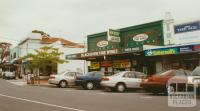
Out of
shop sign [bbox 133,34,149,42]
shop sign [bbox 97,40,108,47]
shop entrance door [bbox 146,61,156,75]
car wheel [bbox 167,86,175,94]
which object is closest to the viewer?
car wheel [bbox 167,86,175,94]

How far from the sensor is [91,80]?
23.4 metres

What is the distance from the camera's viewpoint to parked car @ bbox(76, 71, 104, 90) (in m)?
23.3

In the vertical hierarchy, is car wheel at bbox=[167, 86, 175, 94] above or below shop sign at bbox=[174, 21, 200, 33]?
below

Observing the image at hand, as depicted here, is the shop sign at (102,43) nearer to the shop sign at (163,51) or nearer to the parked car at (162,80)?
the shop sign at (163,51)

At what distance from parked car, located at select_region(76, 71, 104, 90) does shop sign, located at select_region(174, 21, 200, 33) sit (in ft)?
25.7

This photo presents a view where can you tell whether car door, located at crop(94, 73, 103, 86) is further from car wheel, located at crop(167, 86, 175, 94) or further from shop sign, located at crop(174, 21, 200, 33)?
shop sign, located at crop(174, 21, 200, 33)

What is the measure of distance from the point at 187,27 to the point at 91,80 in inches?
350

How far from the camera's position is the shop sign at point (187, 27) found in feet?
82.8

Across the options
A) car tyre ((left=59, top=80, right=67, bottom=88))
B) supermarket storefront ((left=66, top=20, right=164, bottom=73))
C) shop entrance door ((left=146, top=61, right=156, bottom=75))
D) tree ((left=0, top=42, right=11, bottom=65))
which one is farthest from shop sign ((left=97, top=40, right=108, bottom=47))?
tree ((left=0, top=42, right=11, bottom=65))

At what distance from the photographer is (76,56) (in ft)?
107

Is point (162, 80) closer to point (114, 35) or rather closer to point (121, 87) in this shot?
point (121, 87)

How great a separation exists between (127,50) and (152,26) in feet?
14.4

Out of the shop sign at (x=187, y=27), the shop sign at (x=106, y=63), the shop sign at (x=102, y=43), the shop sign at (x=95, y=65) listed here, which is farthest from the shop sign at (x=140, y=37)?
the shop sign at (x=95, y=65)

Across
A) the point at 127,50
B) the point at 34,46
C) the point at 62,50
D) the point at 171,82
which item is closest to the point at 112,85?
the point at 171,82
